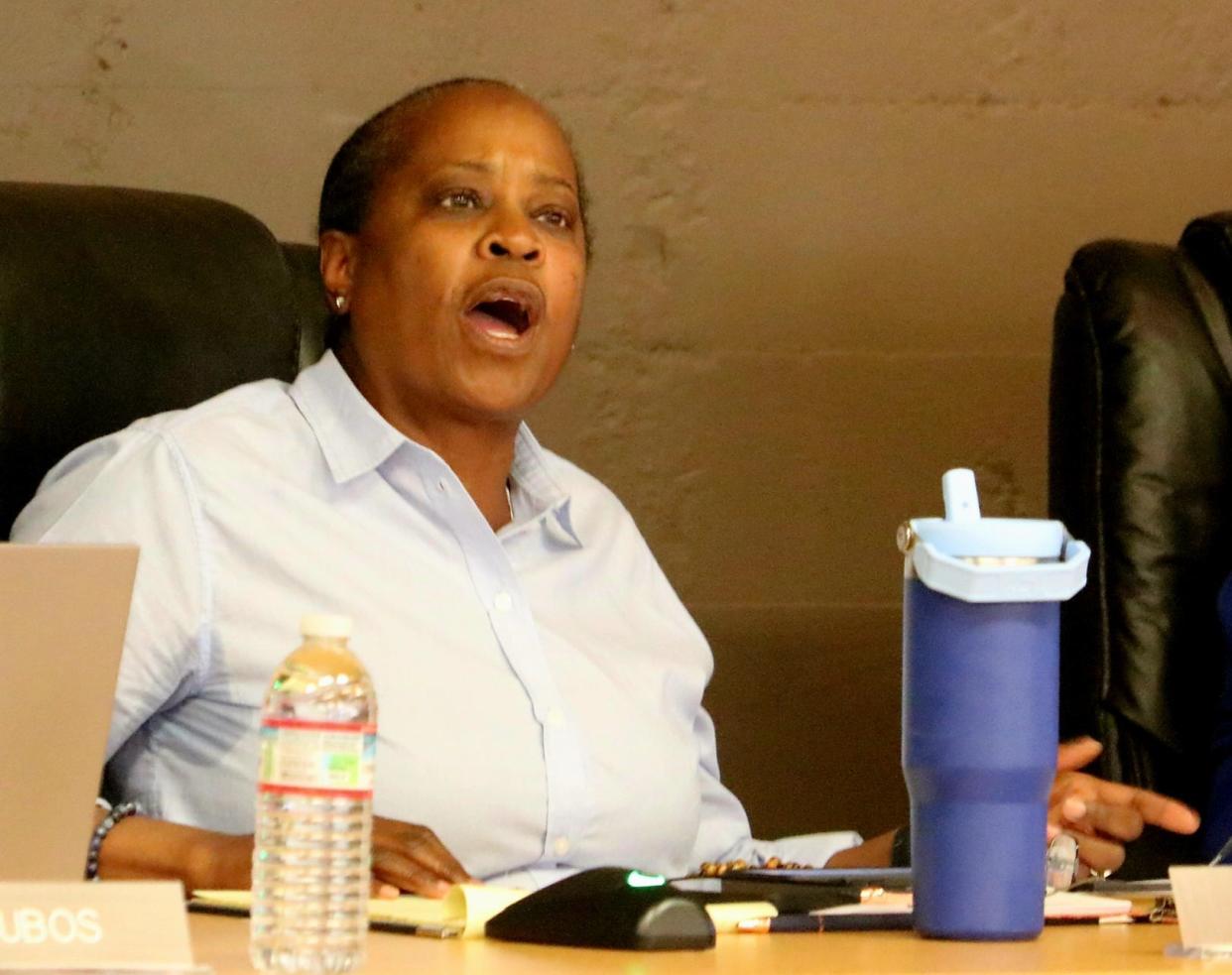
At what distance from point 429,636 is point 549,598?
16 cm

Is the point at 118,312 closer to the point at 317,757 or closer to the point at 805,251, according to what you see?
the point at 317,757

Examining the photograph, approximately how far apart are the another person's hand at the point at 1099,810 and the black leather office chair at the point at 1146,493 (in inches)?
12.7

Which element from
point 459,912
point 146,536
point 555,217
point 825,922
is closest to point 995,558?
point 825,922

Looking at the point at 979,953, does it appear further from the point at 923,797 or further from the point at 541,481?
the point at 541,481

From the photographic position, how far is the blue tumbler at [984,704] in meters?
0.95

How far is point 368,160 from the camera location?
1.74m

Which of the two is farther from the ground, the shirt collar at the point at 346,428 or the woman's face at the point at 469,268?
the woman's face at the point at 469,268

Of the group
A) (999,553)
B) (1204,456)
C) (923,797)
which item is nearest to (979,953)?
(923,797)

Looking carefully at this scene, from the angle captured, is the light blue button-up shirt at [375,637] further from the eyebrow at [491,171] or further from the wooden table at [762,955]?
the wooden table at [762,955]

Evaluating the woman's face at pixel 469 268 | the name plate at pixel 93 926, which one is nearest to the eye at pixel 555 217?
the woman's face at pixel 469 268

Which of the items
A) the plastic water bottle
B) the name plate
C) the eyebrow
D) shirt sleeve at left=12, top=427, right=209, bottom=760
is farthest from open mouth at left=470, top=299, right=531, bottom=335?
the name plate

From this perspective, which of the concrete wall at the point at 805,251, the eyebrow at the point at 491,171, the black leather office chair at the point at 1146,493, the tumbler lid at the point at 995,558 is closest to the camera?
the tumbler lid at the point at 995,558

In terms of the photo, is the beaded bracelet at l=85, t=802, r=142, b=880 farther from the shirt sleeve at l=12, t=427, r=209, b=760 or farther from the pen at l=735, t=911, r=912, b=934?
the pen at l=735, t=911, r=912, b=934

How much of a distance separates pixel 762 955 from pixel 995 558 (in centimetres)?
22
